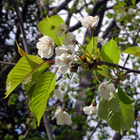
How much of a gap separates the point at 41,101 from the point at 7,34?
2.64 meters

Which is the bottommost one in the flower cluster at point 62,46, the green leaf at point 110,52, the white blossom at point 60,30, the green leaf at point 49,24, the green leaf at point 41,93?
the green leaf at point 41,93

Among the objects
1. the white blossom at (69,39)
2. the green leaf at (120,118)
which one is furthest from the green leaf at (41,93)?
the green leaf at (120,118)

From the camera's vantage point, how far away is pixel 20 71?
0.55 meters

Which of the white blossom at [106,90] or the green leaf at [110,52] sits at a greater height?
the green leaf at [110,52]

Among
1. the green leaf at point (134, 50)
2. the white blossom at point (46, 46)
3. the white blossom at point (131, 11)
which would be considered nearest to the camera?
the green leaf at point (134, 50)

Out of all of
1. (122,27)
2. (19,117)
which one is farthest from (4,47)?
(122,27)

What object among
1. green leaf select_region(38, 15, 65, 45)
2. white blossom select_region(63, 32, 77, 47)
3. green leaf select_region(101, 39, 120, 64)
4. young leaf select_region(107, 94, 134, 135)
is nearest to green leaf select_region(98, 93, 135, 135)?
young leaf select_region(107, 94, 134, 135)

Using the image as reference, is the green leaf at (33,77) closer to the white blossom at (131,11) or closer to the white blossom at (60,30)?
the white blossom at (60,30)

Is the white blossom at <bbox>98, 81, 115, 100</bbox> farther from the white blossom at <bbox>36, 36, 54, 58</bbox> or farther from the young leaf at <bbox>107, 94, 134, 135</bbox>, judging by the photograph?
the white blossom at <bbox>36, 36, 54, 58</bbox>

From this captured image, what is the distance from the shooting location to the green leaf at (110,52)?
0.65 metres

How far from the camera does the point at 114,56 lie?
66cm

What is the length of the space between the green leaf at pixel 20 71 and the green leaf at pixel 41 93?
0.07 m

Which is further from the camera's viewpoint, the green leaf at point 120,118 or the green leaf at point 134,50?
the green leaf at point 120,118

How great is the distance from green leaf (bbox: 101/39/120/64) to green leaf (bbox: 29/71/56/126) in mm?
253
